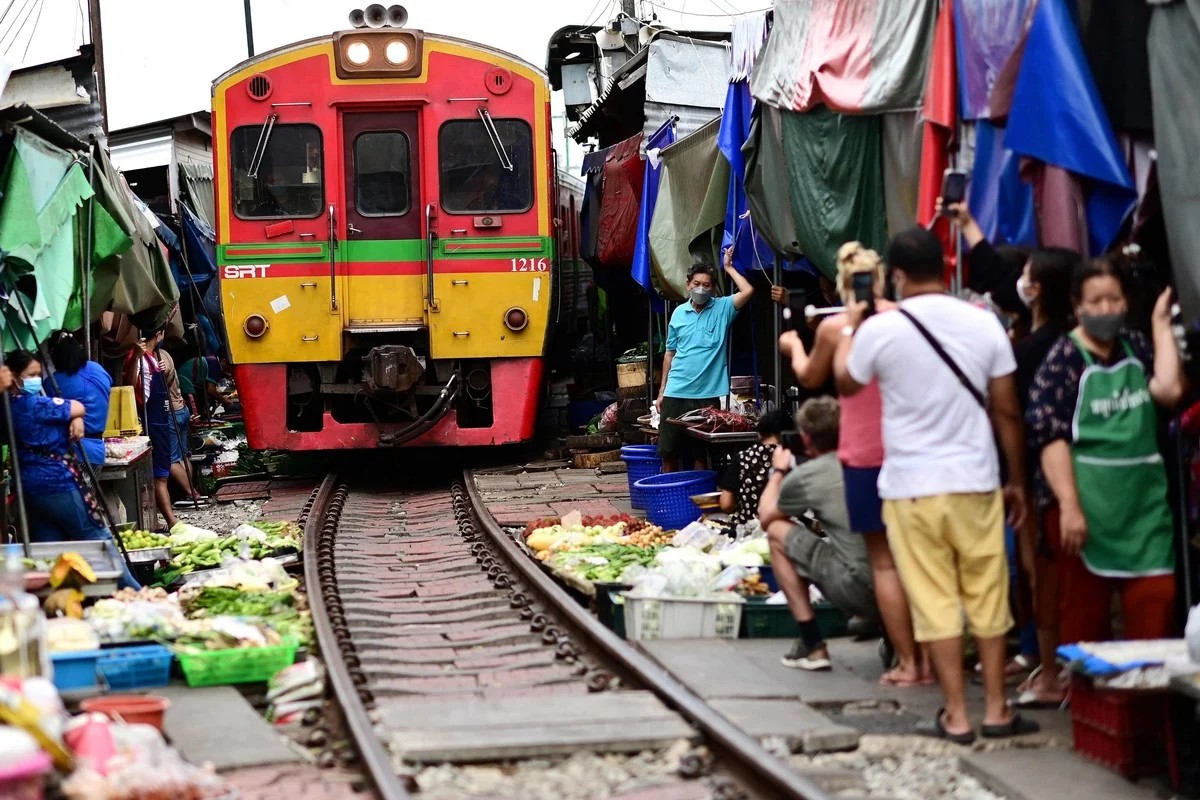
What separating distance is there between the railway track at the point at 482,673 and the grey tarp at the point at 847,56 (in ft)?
9.37

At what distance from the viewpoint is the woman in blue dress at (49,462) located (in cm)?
891

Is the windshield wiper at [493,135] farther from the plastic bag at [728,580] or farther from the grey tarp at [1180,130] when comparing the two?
the grey tarp at [1180,130]

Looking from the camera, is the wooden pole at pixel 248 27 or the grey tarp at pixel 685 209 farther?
the wooden pole at pixel 248 27

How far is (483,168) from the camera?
14.1 metres

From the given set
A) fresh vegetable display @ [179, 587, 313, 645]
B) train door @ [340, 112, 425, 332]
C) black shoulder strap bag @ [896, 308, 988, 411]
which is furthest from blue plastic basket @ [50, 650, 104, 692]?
train door @ [340, 112, 425, 332]

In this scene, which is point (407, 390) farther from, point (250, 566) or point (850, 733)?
point (850, 733)

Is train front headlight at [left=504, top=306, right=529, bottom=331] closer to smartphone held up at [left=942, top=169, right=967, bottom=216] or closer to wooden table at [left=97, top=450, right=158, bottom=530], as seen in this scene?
wooden table at [left=97, top=450, right=158, bottom=530]

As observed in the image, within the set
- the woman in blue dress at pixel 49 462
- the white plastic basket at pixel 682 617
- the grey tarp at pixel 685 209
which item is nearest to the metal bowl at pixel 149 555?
the woman in blue dress at pixel 49 462

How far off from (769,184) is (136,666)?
16.0 feet

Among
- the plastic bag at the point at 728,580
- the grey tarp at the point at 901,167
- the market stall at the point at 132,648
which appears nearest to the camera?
the market stall at the point at 132,648

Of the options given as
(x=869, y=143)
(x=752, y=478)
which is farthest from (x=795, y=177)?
(x=752, y=478)

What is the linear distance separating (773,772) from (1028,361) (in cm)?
188

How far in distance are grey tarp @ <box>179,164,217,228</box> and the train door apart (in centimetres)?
913

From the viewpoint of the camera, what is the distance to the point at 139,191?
73.4ft
